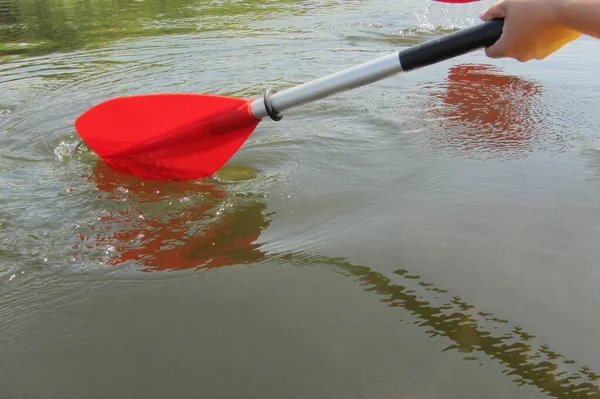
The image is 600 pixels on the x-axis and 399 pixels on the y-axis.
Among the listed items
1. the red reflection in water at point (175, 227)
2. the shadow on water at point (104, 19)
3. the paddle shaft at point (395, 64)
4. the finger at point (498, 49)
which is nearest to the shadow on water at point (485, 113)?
the paddle shaft at point (395, 64)

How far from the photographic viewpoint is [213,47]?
5.96 m

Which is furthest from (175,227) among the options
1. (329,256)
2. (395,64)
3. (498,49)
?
(498,49)

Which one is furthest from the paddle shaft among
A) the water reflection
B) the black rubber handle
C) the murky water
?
the water reflection

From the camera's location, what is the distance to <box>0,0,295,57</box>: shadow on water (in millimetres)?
6688

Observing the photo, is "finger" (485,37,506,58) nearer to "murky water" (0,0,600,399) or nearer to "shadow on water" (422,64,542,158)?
"murky water" (0,0,600,399)

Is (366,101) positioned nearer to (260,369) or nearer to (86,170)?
(86,170)

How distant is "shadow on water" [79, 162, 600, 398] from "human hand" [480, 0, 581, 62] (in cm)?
87

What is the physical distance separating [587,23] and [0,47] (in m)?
6.65

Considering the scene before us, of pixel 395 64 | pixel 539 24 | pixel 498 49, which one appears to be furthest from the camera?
pixel 395 64

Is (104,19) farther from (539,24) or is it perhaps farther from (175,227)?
(539,24)

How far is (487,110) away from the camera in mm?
3609

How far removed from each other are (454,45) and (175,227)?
136 cm

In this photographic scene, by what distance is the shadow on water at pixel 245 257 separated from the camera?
1.48 meters

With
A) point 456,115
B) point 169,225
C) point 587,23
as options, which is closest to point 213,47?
point 456,115
